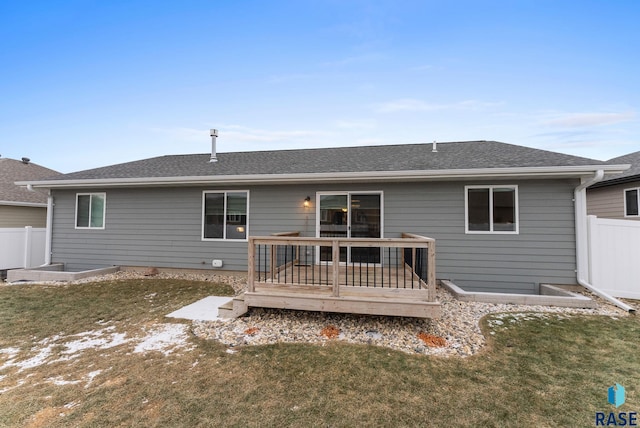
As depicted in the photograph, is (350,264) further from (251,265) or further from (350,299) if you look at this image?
(251,265)

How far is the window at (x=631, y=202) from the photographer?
838 cm

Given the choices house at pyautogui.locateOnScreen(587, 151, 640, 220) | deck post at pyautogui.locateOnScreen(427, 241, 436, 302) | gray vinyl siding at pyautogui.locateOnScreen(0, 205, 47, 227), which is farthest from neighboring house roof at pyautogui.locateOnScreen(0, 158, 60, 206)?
house at pyautogui.locateOnScreen(587, 151, 640, 220)

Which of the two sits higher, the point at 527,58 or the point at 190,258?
the point at 527,58

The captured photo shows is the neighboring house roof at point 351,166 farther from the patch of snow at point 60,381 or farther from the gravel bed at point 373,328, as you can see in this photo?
the patch of snow at point 60,381

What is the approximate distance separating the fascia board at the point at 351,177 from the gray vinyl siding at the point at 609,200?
5.50m

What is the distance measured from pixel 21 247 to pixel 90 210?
236 centimetres

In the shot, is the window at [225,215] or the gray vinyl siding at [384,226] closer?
the gray vinyl siding at [384,226]

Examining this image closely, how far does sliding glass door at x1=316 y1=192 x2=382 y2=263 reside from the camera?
21.7 feet

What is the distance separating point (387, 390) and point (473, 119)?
1288 cm

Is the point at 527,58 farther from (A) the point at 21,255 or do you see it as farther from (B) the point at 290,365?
(A) the point at 21,255

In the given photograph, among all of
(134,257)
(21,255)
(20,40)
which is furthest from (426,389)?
(20,40)

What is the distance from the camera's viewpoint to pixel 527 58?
9016mm

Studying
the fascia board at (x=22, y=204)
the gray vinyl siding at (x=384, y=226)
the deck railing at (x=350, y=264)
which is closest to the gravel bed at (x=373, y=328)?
the deck railing at (x=350, y=264)

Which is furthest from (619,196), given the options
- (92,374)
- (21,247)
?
(21,247)
